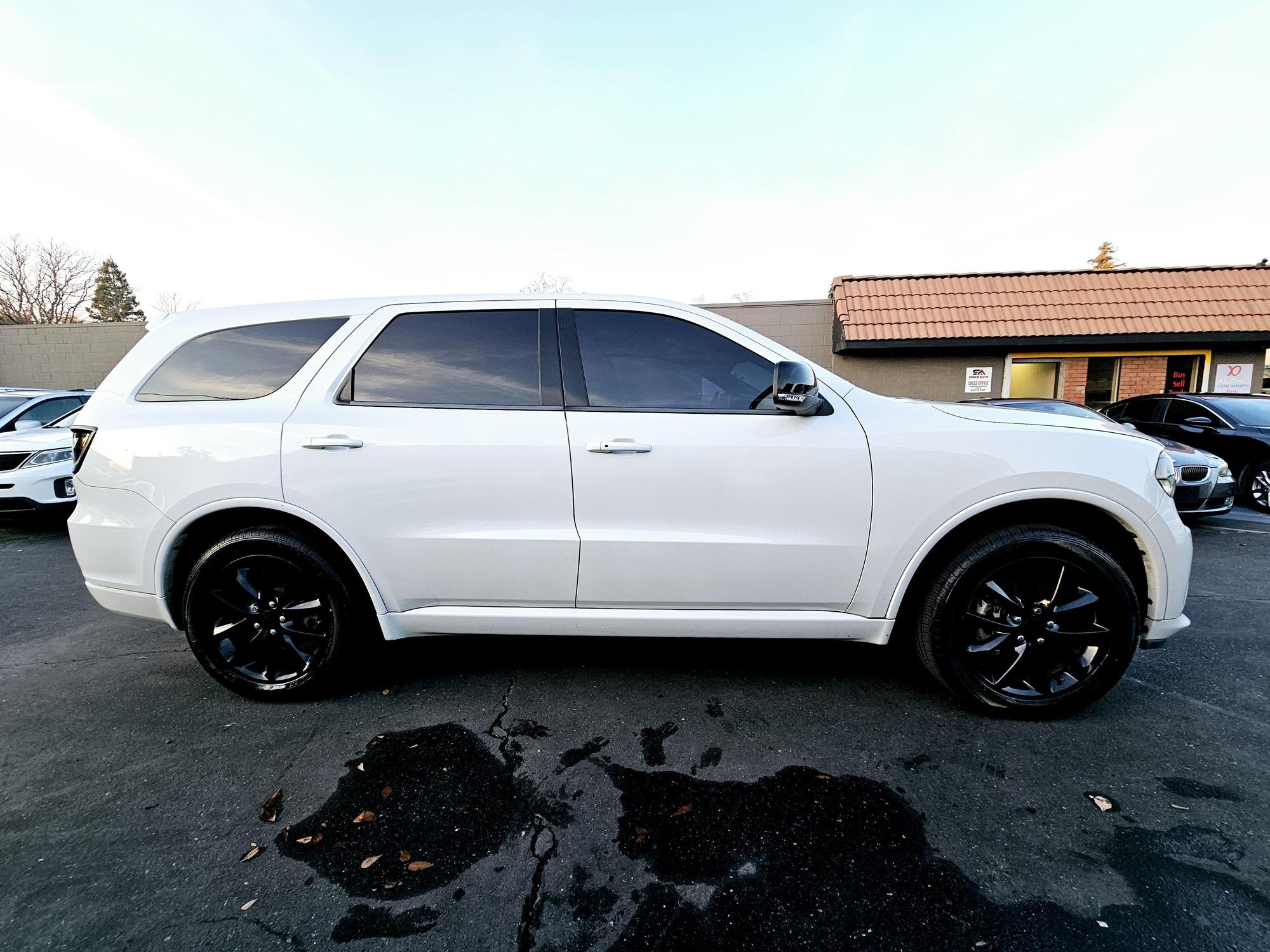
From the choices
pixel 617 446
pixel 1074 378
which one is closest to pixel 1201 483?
pixel 617 446

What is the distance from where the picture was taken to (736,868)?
5.53 feet

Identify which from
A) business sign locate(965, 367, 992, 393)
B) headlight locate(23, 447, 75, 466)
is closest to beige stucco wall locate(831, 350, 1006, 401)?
business sign locate(965, 367, 992, 393)

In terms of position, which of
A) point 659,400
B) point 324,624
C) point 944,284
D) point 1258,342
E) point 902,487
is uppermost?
point 944,284

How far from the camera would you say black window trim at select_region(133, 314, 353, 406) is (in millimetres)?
2594

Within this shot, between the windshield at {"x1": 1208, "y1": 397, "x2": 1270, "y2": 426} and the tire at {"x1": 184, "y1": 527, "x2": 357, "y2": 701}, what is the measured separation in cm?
1018

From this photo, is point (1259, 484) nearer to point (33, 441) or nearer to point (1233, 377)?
point (1233, 377)

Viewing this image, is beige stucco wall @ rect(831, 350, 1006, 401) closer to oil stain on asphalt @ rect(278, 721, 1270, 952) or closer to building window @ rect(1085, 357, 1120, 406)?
building window @ rect(1085, 357, 1120, 406)

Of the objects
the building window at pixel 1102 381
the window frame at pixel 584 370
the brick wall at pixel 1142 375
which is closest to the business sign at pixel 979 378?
the building window at pixel 1102 381

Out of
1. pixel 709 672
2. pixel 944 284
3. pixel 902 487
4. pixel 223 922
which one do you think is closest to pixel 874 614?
pixel 902 487

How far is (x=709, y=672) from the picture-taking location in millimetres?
2896

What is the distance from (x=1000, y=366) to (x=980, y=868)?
1245 centimetres

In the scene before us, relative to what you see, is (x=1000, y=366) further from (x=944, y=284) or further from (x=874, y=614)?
(x=874, y=614)

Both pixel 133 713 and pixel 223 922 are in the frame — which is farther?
pixel 133 713

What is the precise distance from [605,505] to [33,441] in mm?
7260
